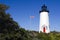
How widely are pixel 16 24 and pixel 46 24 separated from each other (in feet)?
95.1

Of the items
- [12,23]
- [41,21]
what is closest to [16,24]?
[12,23]

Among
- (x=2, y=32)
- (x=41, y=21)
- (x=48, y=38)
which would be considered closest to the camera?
(x=2, y=32)

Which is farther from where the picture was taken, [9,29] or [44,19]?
[44,19]

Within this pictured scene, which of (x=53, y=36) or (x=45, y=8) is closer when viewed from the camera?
(x=53, y=36)

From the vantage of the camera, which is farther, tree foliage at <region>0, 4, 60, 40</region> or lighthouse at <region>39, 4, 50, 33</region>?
lighthouse at <region>39, 4, 50, 33</region>

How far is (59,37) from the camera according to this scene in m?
36.4

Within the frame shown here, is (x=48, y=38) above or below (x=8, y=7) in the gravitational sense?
below

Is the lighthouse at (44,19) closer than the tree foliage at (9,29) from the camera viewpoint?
No

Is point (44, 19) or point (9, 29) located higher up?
point (44, 19)

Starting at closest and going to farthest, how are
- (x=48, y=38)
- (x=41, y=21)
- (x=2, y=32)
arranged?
(x=2, y=32), (x=48, y=38), (x=41, y=21)

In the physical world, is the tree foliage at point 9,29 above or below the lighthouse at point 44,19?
below

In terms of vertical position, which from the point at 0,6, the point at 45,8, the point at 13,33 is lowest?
A: the point at 13,33

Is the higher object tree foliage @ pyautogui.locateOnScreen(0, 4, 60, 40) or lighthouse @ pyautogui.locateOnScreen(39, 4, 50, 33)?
lighthouse @ pyautogui.locateOnScreen(39, 4, 50, 33)

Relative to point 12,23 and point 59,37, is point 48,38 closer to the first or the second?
point 59,37
